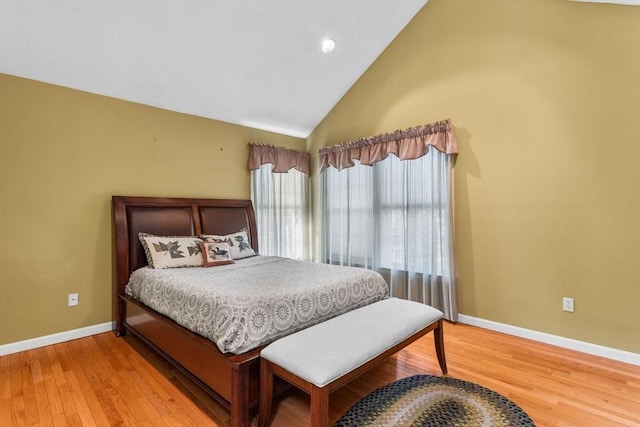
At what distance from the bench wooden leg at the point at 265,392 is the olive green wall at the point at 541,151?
2.37 meters

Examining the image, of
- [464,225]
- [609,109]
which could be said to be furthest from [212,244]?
[609,109]

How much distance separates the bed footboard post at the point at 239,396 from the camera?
1.62 m

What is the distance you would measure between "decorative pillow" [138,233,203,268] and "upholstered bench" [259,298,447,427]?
169 centimetres

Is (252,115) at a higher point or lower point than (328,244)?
higher

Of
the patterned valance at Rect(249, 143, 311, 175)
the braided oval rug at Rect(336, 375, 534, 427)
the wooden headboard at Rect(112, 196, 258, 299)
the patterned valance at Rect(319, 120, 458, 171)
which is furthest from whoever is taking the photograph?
the patterned valance at Rect(249, 143, 311, 175)

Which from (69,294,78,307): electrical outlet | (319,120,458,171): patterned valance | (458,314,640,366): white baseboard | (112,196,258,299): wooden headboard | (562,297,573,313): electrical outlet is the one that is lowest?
(458,314,640,366): white baseboard

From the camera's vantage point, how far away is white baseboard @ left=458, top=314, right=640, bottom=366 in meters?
2.39

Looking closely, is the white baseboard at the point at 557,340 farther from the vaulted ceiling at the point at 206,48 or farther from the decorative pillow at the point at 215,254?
the vaulted ceiling at the point at 206,48

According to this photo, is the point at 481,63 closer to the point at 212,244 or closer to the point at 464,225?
the point at 464,225

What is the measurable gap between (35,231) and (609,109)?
4.88m

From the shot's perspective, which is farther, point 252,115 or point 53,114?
point 252,115

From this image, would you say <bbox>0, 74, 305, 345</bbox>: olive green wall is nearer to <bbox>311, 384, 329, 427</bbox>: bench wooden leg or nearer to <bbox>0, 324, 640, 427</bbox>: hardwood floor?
<bbox>0, 324, 640, 427</bbox>: hardwood floor

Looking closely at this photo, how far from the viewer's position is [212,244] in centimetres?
321

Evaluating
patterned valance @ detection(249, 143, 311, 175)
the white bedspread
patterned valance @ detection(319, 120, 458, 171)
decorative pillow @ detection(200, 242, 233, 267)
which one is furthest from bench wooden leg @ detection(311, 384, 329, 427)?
patterned valance @ detection(249, 143, 311, 175)
